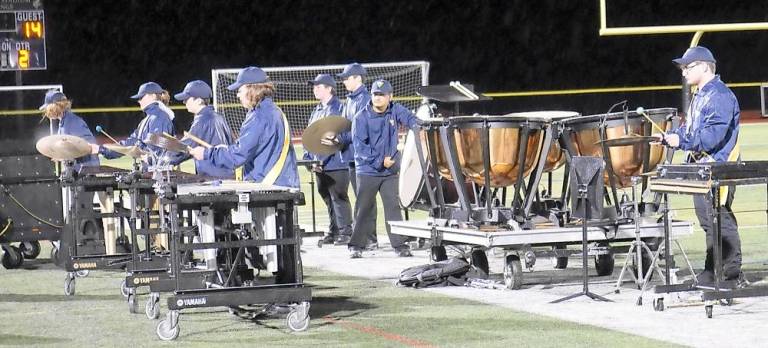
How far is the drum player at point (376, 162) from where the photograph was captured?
1339 centimetres

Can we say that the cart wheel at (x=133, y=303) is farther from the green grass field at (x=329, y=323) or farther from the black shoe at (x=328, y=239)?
the black shoe at (x=328, y=239)

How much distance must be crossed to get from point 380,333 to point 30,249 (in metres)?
6.71

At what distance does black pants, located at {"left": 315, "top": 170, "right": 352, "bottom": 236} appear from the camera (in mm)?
14812

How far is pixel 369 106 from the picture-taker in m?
13.6

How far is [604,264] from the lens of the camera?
11492 millimetres

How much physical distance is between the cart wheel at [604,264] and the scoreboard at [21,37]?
8786 mm

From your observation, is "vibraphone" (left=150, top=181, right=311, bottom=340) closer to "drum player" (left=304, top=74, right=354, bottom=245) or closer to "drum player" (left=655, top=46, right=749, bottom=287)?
"drum player" (left=655, top=46, right=749, bottom=287)

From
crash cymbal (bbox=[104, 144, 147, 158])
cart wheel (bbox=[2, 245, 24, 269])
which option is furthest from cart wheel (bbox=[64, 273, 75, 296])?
cart wheel (bbox=[2, 245, 24, 269])

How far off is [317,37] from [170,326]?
29242mm

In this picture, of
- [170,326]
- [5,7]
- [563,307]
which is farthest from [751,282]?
[5,7]

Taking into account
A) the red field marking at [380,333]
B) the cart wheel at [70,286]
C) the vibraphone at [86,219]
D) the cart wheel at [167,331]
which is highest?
the vibraphone at [86,219]

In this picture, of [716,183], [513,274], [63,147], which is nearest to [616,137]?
[513,274]

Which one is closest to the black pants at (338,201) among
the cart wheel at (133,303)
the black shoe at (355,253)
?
the black shoe at (355,253)

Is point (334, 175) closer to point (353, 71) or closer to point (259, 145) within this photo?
point (353, 71)
